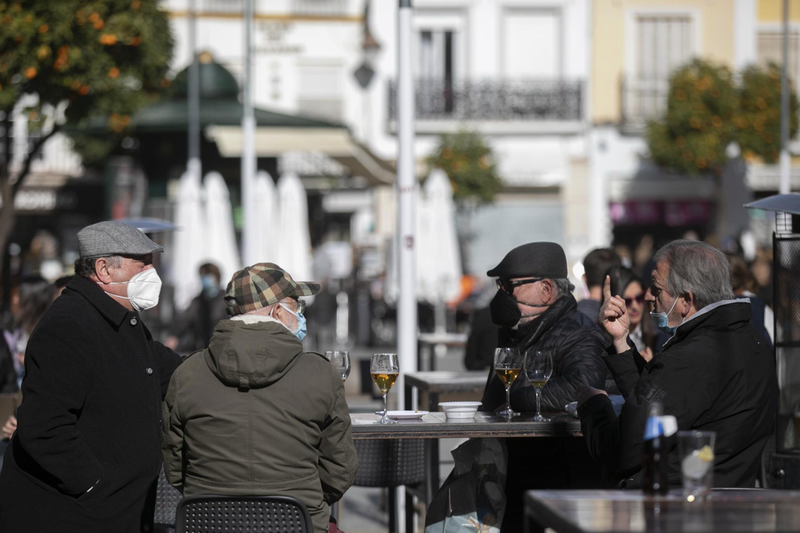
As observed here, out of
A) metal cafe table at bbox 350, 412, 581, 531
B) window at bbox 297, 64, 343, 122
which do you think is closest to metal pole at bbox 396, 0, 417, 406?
metal cafe table at bbox 350, 412, 581, 531

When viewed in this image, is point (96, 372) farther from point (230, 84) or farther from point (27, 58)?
point (230, 84)

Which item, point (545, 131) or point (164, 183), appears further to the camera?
point (545, 131)

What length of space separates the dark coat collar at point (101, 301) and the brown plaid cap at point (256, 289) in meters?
0.46

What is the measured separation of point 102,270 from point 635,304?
395 cm

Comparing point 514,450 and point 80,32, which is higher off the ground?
point 80,32

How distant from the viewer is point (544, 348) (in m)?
5.84

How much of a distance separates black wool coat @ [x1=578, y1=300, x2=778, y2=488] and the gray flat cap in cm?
207

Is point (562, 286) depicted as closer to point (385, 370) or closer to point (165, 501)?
point (385, 370)

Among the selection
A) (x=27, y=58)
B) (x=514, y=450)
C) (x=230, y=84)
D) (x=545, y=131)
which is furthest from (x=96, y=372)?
(x=545, y=131)

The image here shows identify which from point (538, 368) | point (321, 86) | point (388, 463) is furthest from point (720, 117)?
point (538, 368)

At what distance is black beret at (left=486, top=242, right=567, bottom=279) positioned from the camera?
6.00m

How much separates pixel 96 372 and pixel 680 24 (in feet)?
100

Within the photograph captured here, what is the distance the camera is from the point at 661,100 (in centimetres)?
3228

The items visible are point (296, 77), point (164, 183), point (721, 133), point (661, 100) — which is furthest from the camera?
point (296, 77)
